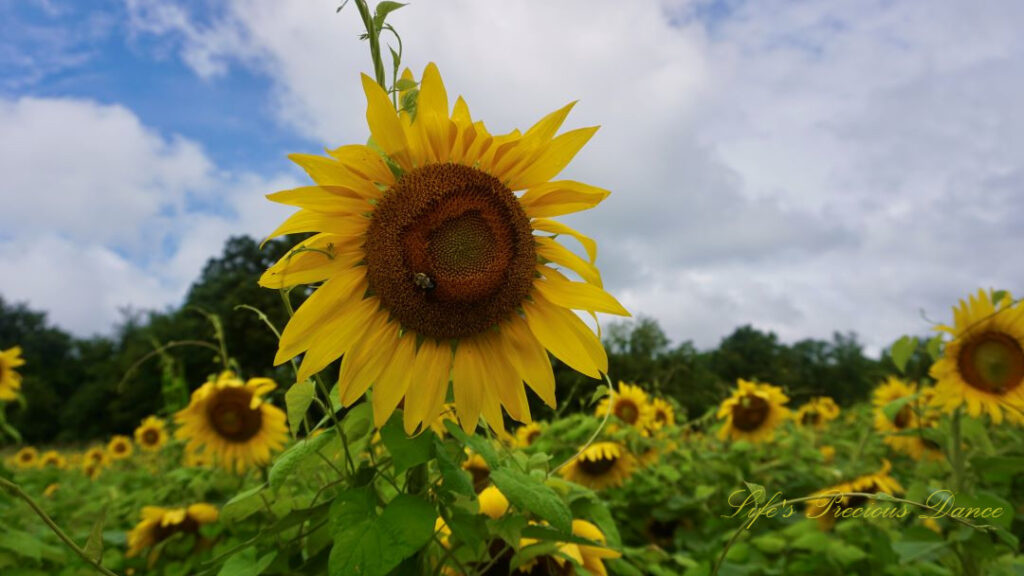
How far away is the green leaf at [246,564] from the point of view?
4.39 feet

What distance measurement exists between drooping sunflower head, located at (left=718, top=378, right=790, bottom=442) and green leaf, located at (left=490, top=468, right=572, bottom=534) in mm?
3984

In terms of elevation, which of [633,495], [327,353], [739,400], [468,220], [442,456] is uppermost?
[468,220]

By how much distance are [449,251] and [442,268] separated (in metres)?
0.05

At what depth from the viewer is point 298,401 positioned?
1386mm

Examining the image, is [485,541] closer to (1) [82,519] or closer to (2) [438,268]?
(2) [438,268]

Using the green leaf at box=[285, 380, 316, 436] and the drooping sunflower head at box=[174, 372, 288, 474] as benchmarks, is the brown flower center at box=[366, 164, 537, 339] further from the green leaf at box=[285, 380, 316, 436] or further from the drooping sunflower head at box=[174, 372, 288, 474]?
the drooping sunflower head at box=[174, 372, 288, 474]

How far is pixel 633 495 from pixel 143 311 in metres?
66.8

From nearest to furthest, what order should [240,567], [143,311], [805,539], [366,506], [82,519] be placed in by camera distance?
[366,506] → [240,567] → [805,539] → [82,519] → [143,311]

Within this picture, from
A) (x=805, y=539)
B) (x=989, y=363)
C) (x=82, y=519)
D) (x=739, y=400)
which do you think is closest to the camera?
(x=805, y=539)

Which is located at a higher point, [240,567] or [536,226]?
[536,226]

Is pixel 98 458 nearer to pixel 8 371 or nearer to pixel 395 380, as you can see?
pixel 8 371

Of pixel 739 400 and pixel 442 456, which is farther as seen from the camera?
pixel 739 400

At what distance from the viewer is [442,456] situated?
1.32 metres

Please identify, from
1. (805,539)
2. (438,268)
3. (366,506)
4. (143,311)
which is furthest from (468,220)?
(143,311)
